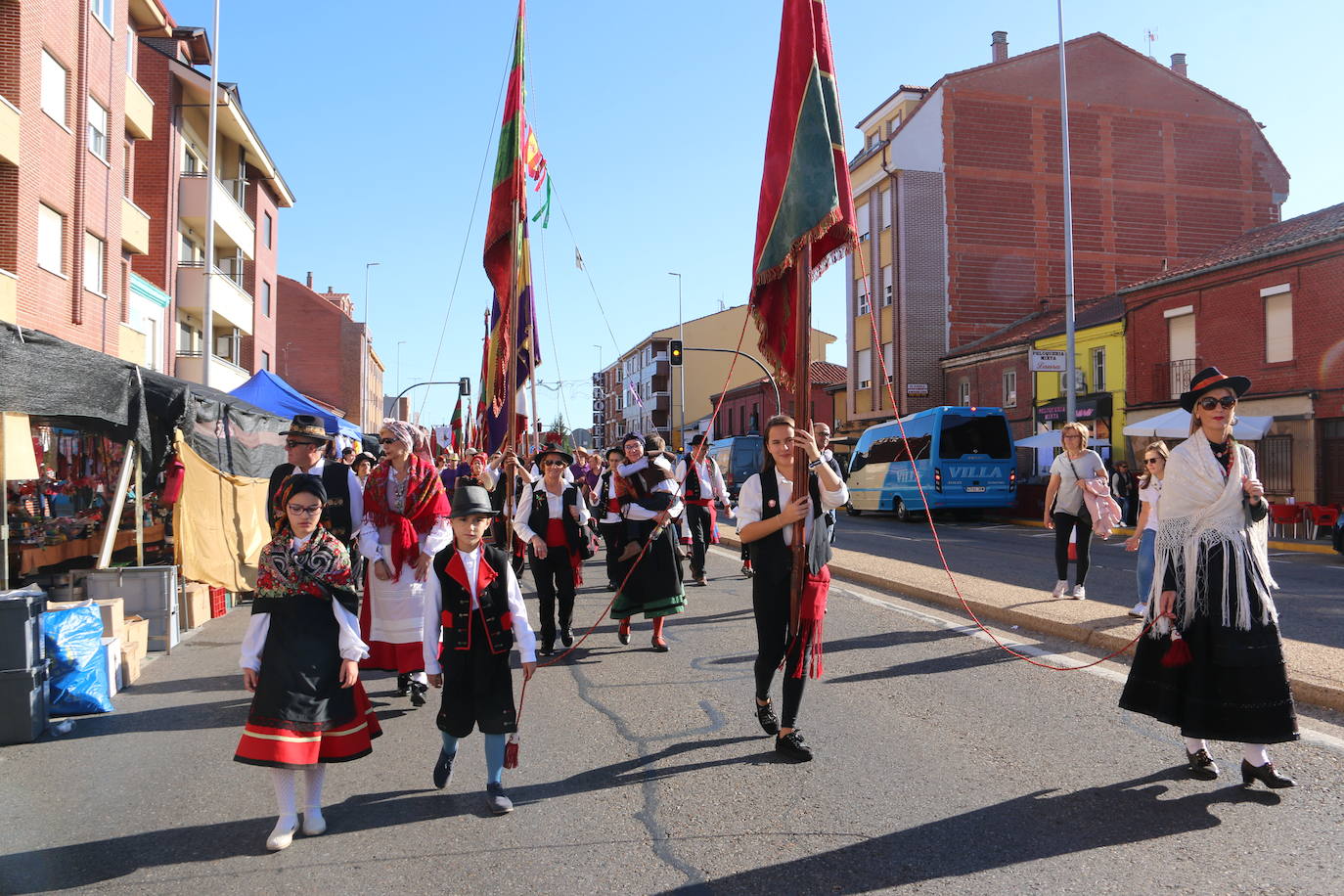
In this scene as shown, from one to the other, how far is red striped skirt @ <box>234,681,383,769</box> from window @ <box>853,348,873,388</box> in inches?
1529

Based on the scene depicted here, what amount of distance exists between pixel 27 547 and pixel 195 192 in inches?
843

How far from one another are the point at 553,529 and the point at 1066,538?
5105mm

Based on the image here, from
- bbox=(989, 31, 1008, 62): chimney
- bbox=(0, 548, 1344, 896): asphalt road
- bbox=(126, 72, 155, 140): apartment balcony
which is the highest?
bbox=(989, 31, 1008, 62): chimney

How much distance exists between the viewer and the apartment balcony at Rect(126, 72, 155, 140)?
23.0 m

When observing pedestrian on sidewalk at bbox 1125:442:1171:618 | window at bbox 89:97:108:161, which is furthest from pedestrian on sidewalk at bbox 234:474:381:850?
window at bbox 89:97:108:161

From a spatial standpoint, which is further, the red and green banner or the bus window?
the bus window

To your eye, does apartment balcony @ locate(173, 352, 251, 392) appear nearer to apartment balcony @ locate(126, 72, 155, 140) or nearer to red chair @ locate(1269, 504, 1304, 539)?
apartment balcony @ locate(126, 72, 155, 140)

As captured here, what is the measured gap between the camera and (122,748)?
17.6 ft

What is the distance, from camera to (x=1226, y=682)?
13.9 ft

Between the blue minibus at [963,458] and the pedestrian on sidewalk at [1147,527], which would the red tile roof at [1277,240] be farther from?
the pedestrian on sidewalk at [1147,527]

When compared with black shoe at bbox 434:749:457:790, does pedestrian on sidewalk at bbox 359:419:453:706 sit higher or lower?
higher

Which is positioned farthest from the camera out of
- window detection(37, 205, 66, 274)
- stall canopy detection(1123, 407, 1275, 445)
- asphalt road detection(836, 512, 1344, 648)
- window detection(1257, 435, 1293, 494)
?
window detection(1257, 435, 1293, 494)

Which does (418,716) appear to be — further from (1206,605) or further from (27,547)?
(27,547)

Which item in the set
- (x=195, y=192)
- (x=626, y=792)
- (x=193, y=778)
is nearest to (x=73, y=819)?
(x=193, y=778)
